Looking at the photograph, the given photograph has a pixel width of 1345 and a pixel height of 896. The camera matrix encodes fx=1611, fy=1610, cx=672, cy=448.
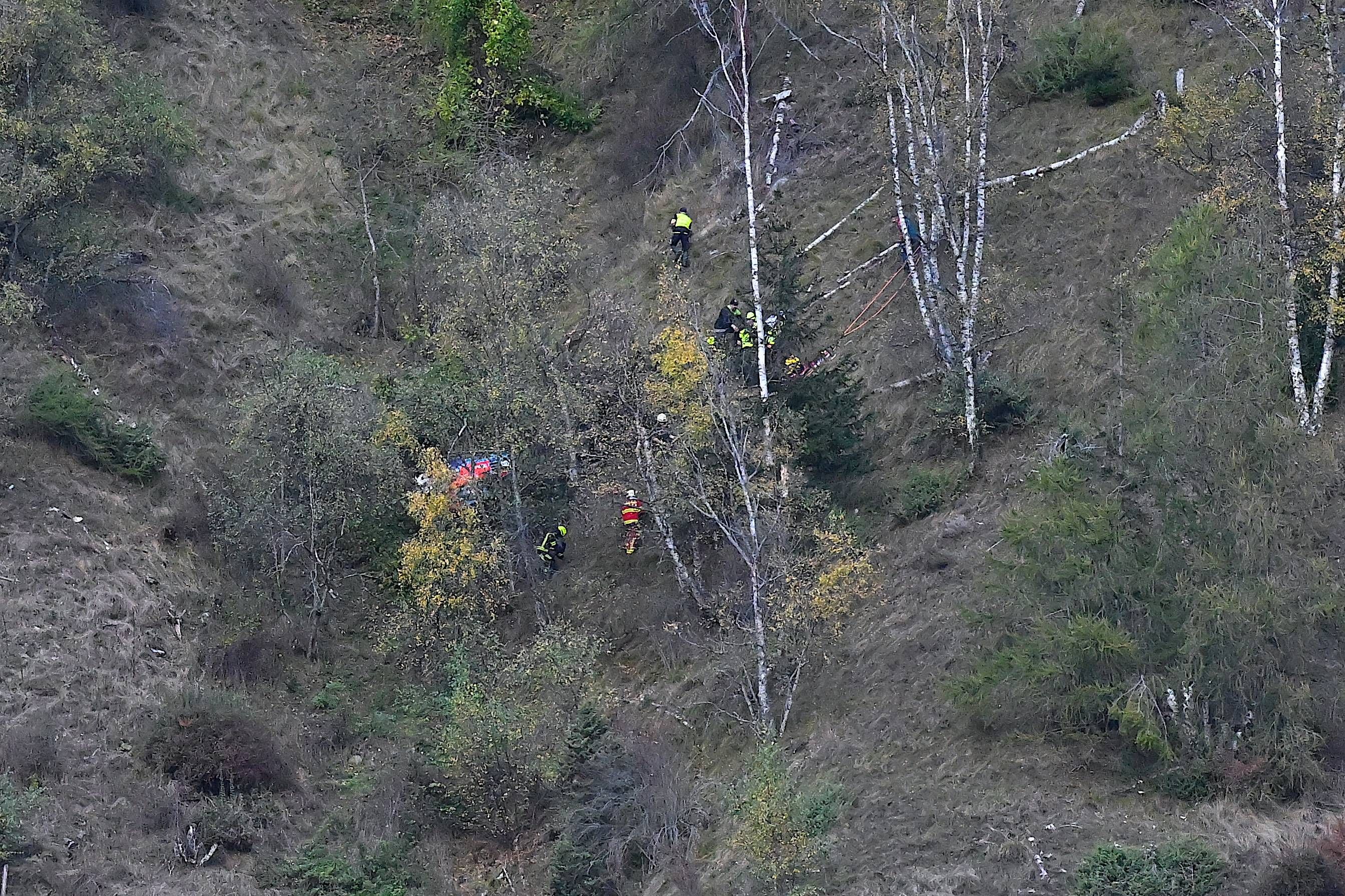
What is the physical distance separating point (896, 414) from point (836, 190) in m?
7.16

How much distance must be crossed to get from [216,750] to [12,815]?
3.67 metres

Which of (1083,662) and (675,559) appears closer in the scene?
(1083,662)

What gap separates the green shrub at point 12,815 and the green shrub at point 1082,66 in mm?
23191

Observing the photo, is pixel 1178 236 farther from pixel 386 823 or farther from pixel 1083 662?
pixel 386 823

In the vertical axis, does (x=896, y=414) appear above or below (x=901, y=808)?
above

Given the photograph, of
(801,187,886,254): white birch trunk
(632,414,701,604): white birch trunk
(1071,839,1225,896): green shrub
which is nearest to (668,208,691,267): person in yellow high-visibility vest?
(801,187,886,254): white birch trunk

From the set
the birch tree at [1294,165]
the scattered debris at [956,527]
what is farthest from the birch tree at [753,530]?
A: the birch tree at [1294,165]

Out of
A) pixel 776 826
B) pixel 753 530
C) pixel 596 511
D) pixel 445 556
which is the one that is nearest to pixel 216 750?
pixel 445 556

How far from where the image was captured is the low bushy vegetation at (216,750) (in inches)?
→ 1016

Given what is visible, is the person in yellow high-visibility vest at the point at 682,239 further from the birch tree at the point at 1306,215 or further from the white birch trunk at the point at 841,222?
the birch tree at the point at 1306,215

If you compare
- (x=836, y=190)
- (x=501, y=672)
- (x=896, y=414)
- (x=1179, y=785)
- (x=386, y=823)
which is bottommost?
(x=386, y=823)

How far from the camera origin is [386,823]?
25.7 m

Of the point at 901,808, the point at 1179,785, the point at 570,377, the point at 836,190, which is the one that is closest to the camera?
the point at 1179,785

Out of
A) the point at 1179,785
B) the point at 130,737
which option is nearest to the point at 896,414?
the point at 1179,785
